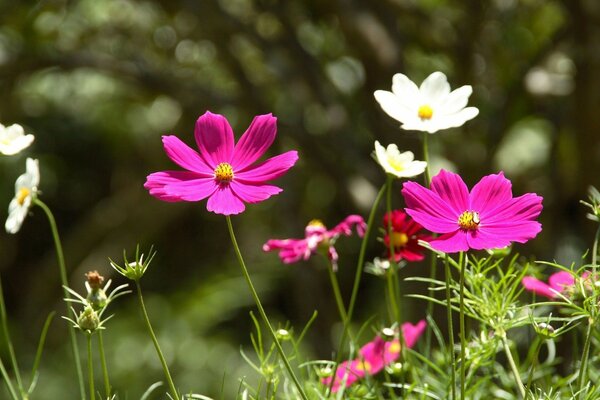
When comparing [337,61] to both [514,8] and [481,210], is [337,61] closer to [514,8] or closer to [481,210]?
[514,8]

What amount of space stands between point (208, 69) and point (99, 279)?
7.77ft

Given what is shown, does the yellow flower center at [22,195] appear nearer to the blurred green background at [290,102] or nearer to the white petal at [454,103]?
the white petal at [454,103]

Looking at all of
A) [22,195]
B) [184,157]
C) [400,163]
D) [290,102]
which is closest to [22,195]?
[22,195]

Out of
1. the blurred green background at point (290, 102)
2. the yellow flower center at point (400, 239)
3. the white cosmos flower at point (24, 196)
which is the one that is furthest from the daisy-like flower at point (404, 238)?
the blurred green background at point (290, 102)

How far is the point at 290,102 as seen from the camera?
2076mm

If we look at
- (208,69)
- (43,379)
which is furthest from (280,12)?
(43,379)

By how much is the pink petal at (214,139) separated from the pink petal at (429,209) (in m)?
0.11

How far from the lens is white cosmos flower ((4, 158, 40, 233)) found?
533mm

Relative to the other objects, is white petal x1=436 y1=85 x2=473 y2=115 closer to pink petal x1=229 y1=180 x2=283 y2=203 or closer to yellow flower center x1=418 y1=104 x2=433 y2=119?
yellow flower center x1=418 y1=104 x2=433 y2=119

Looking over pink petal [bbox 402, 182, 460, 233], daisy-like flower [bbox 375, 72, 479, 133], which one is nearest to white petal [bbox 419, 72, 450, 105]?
daisy-like flower [bbox 375, 72, 479, 133]

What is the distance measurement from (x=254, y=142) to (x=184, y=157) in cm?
4

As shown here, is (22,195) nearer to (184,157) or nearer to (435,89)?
(184,157)

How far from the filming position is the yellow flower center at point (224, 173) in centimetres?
49

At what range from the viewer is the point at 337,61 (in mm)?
2539
